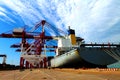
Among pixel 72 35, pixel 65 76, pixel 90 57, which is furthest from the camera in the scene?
pixel 72 35

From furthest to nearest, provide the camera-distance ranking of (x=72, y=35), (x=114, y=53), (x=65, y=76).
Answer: (x=72, y=35), (x=114, y=53), (x=65, y=76)

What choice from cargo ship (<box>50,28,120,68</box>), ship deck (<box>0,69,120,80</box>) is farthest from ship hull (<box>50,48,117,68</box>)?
ship deck (<box>0,69,120,80</box>)

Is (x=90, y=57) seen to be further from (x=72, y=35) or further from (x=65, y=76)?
(x=65, y=76)

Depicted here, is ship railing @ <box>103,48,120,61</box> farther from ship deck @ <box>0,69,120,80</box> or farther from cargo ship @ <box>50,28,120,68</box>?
ship deck @ <box>0,69,120,80</box>

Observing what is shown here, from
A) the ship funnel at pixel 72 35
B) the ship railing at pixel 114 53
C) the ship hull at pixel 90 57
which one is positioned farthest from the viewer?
the ship funnel at pixel 72 35

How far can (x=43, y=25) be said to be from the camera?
89625mm

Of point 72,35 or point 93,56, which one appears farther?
point 72,35

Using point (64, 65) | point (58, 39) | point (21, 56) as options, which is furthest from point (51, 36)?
point (64, 65)

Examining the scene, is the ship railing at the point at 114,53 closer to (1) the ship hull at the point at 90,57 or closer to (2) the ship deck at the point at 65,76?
(1) the ship hull at the point at 90,57

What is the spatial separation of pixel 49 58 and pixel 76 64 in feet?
127

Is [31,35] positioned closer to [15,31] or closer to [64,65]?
[15,31]

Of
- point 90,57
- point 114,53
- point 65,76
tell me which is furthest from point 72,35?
point 65,76

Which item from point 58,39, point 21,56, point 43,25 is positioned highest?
point 43,25

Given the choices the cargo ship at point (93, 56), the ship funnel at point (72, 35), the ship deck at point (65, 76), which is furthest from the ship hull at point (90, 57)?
the ship deck at point (65, 76)
